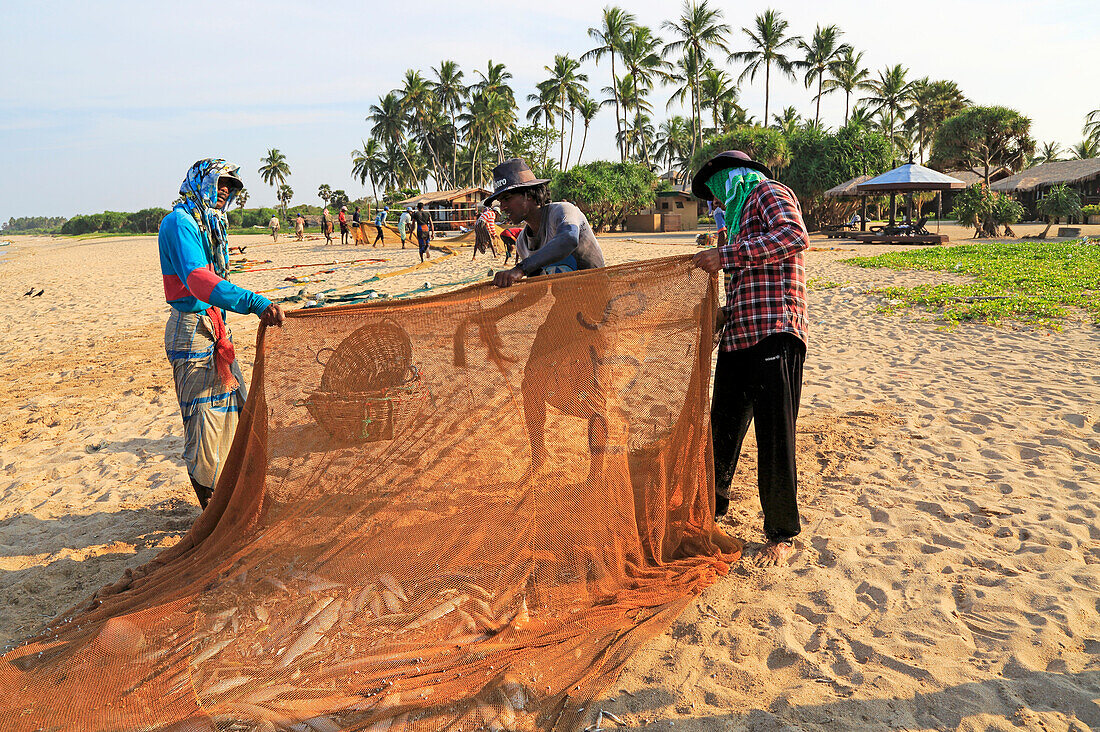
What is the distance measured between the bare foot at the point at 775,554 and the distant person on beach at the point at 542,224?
1625mm

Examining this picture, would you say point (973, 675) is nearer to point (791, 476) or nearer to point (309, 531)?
point (791, 476)

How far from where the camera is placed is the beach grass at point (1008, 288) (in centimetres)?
818

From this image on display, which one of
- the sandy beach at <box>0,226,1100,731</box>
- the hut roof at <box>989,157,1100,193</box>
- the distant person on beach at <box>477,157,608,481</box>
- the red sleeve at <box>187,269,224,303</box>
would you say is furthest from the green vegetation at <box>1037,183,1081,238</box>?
the red sleeve at <box>187,269,224,303</box>

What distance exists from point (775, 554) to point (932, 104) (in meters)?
62.9

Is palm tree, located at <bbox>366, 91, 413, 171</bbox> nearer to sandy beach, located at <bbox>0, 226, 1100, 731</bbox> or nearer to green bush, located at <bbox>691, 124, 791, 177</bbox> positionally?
green bush, located at <bbox>691, 124, 791, 177</bbox>

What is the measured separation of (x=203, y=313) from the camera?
3361 millimetres

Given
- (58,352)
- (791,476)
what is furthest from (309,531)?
(58,352)

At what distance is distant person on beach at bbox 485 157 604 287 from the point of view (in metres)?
3.17

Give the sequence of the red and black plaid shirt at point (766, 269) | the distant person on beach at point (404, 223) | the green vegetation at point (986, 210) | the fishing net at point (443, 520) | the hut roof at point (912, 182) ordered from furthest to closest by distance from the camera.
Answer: the distant person on beach at point (404, 223)
the green vegetation at point (986, 210)
the hut roof at point (912, 182)
the red and black plaid shirt at point (766, 269)
the fishing net at point (443, 520)

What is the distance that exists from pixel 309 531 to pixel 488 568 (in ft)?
2.79

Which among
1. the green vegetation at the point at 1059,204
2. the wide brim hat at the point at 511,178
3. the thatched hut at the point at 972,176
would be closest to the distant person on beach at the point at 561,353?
the wide brim hat at the point at 511,178

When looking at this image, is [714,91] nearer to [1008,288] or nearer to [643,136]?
[643,136]

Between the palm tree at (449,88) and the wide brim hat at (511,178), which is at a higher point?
the palm tree at (449,88)

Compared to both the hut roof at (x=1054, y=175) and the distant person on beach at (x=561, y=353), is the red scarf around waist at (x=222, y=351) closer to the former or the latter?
the distant person on beach at (x=561, y=353)
